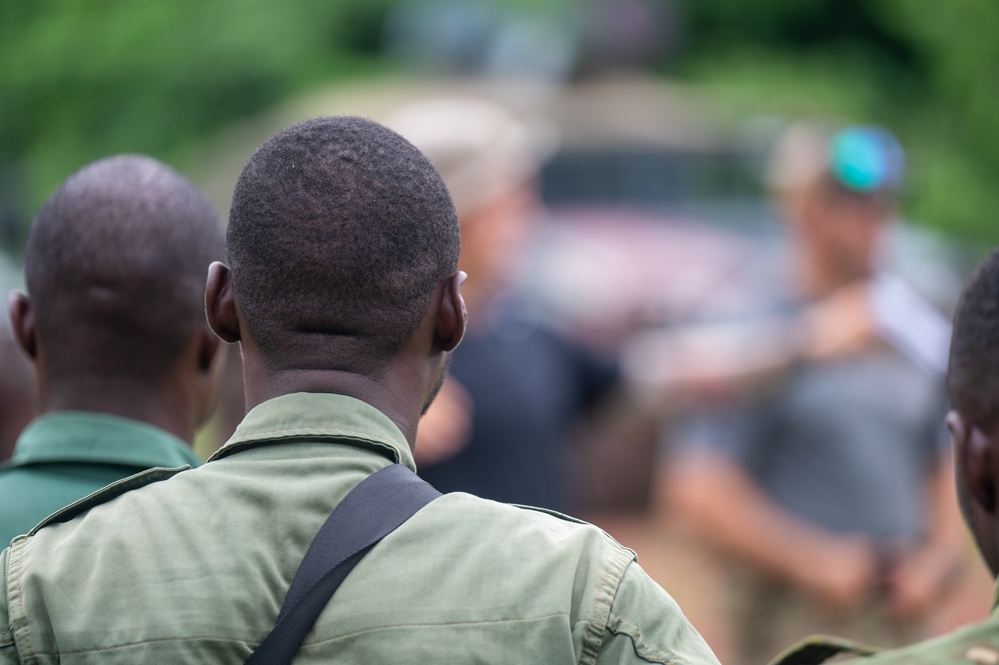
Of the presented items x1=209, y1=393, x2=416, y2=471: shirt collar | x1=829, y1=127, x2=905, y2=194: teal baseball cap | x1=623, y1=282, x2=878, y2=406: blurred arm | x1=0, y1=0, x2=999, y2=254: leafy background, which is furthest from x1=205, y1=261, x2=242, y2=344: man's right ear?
x1=0, y1=0, x2=999, y2=254: leafy background

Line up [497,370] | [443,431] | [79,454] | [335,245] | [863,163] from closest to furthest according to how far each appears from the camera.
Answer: [335,245] → [79,454] → [443,431] → [497,370] → [863,163]

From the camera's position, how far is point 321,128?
6.53 feet

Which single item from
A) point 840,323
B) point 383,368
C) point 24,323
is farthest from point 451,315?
point 840,323

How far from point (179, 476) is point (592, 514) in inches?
226

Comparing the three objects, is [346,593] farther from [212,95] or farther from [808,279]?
[212,95]

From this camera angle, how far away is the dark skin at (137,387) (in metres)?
2.54

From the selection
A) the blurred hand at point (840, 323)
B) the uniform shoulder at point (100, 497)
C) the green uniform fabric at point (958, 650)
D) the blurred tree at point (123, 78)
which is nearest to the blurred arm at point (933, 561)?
the blurred hand at point (840, 323)

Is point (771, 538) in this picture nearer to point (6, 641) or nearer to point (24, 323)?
point (24, 323)

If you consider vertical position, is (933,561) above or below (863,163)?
below

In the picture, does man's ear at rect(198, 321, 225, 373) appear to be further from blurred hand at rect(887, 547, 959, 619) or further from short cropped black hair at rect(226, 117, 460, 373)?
blurred hand at rect(887, 547, 959, 619)

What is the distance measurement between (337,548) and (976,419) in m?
1.00

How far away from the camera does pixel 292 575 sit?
5.90 feet

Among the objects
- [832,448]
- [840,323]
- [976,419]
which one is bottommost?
[832,448]

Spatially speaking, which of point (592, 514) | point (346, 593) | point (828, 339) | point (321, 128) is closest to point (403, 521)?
point (346, 593)
